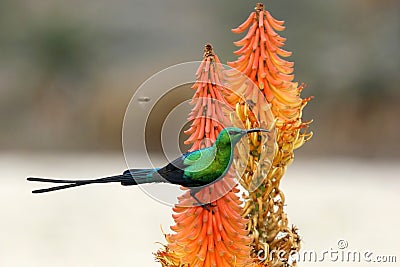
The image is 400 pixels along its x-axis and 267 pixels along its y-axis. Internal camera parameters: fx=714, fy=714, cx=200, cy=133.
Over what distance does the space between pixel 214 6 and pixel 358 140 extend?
64 centimetres

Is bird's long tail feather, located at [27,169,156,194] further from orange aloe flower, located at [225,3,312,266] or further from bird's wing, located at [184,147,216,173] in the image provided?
orange aloe flower, located at [225,3,312,266]

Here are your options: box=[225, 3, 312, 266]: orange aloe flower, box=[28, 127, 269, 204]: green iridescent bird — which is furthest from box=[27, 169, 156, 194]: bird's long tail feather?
box=[225, 3, 312, 266]: orange aloe flower

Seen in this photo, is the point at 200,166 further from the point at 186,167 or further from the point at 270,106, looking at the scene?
the point at 270,106

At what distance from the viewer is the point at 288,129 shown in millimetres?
593

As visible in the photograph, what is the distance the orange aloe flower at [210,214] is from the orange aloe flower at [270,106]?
0.17ft

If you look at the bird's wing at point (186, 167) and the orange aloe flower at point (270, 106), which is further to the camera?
the orange aloe flower at point (270, 106)

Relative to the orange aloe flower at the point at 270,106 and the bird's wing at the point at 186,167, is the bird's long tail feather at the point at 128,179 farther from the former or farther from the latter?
the orange aloe flower at the point at 270,106

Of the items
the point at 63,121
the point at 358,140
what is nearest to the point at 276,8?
the point at 358,140

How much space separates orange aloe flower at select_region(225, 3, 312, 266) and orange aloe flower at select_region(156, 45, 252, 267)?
5cm

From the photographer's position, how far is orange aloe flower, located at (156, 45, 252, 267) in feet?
1.69

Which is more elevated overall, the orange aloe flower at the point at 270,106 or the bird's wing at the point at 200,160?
the orange aloe flower at the point at 270,106

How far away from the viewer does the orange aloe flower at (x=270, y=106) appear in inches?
23.1

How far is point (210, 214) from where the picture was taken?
1.71 feet

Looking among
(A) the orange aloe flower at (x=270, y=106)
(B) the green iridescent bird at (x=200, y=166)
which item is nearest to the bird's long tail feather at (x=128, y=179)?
(B) the green iridescent bird at (x=200, y=166)
